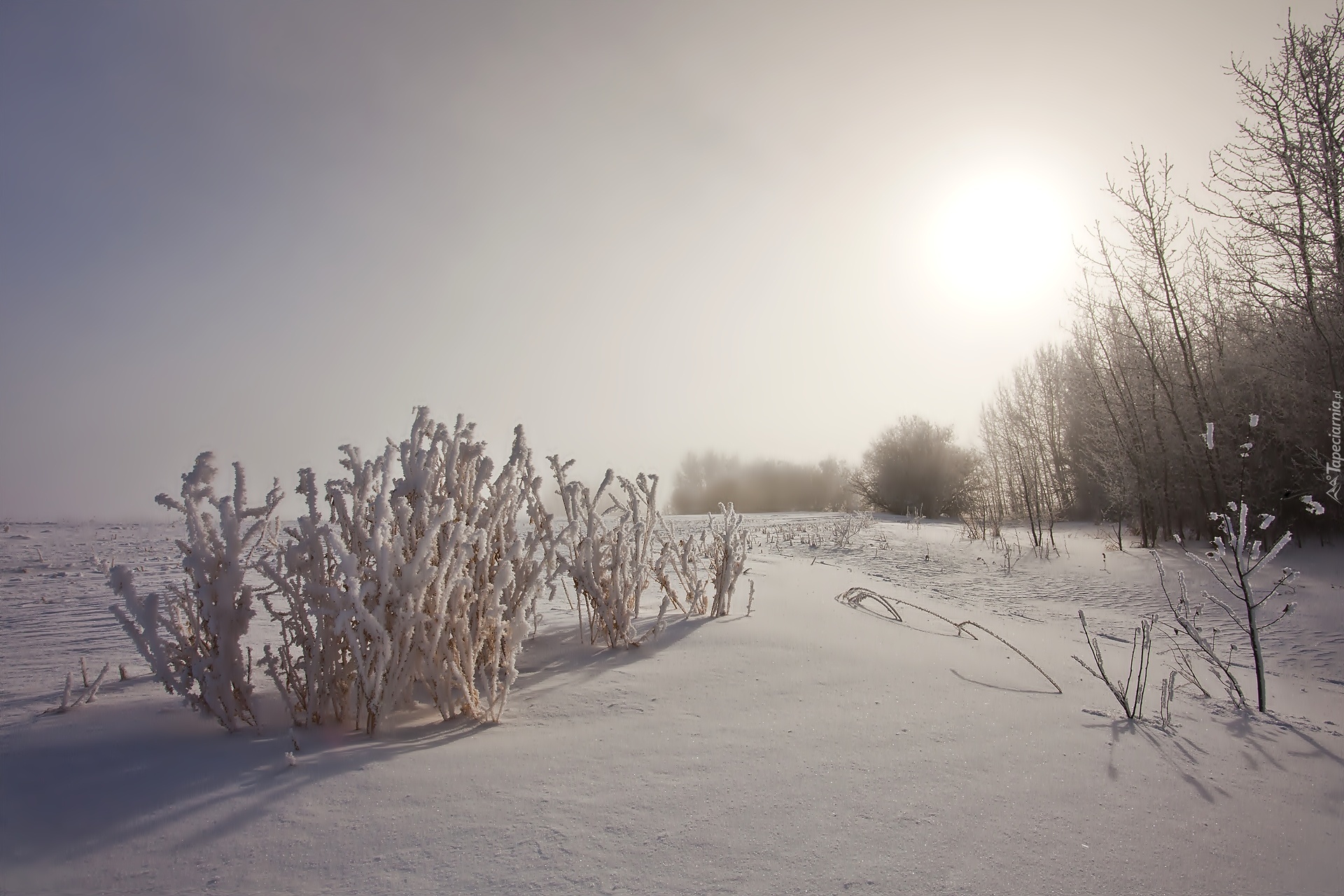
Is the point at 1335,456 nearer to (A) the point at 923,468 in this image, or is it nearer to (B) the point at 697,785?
(B) the point at 697,785

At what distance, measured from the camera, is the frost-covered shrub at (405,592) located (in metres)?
1.95

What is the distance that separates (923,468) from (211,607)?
2037cm

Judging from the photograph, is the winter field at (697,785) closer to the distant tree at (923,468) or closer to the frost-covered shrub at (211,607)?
the frost-covered shrub at (211,607)

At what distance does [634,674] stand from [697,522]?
1077cm

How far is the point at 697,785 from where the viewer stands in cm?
156

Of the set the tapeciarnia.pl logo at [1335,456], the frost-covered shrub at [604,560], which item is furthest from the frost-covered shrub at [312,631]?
the tapeciarnia.pl logo at [1335,456]

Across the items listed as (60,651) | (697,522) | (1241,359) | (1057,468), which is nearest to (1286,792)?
(60,651)

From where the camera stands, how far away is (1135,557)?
8500 mm

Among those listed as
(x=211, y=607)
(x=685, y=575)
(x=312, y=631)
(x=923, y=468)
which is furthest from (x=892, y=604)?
(x=923, y=468)

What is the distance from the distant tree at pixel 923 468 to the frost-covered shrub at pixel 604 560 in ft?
58.1

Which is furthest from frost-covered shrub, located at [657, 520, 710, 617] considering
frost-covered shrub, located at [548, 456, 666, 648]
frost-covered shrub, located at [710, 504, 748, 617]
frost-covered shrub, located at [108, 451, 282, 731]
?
frost-covered shrub, located at [108, 451, 282, 731]

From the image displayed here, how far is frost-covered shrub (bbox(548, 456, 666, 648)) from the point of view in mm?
3078

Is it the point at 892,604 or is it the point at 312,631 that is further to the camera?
the point at 892,604

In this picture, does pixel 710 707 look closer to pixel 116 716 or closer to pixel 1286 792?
pixel 1286 792
